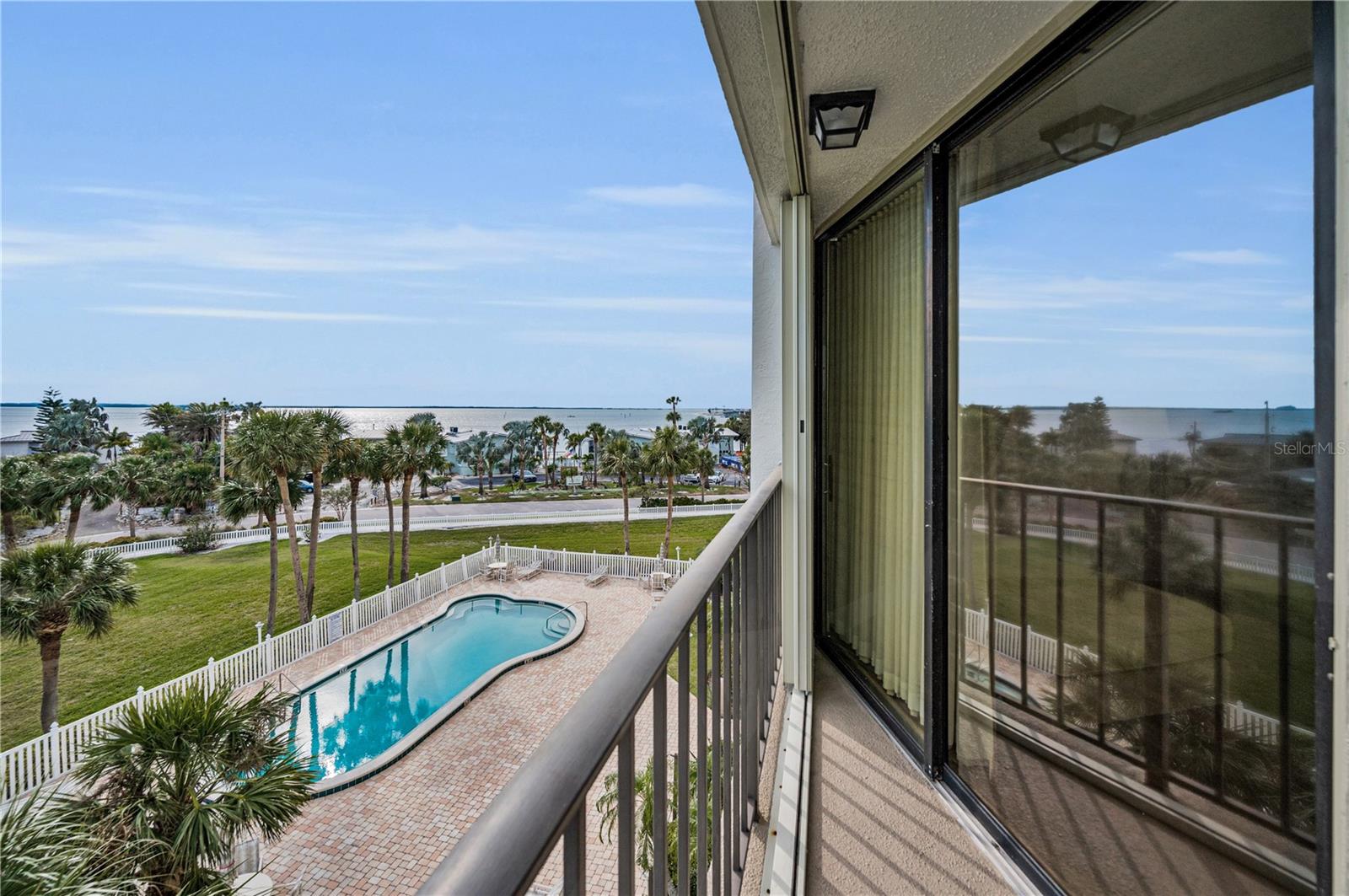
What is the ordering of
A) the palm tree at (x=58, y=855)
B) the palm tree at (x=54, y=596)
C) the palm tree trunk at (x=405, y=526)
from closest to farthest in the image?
the palm tree at (x=58, y=855), the palm tree at (x=54, y=596), the palm tree trunk at (x=405, y=526)

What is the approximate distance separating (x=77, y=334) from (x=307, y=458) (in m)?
3.11

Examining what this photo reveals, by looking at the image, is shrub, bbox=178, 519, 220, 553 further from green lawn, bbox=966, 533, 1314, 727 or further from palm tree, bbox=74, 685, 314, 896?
green lawn, bbox=966, 533, 1314, 727

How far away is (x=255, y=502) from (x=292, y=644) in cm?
244

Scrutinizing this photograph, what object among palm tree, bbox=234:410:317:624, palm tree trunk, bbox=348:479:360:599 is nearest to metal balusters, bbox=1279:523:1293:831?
palm tree, bbox=234:410:317:624

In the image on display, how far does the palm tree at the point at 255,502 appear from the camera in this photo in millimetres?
8727

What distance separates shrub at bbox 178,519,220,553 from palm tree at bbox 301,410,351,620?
1536 millimetres

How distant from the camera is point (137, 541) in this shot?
721 centimetres

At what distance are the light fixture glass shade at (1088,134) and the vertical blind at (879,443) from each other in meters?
0.44

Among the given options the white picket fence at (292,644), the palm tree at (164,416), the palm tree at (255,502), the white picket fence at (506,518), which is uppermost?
the palm tree at (164,416)

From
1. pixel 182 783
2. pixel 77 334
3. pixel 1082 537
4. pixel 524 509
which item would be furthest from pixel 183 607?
pixel 1082 537

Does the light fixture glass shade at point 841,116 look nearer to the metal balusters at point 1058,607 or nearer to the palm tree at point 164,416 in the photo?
the metal balusters at point 1058,607

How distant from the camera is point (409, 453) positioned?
1200cm

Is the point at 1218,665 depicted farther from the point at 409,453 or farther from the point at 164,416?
the point at 409,453

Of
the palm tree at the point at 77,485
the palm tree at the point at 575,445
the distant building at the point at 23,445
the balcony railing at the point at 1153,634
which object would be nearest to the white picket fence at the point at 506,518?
the palm tree at the point at 575,445
